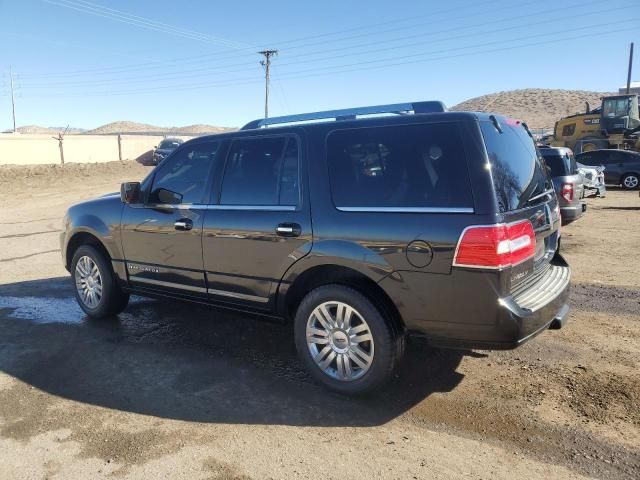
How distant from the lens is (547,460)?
9.48 feet

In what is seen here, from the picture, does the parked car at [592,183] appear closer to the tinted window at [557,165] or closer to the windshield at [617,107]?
the tinted window at [557,165]

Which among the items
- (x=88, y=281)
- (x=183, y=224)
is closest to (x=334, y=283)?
(x=183, y=224)

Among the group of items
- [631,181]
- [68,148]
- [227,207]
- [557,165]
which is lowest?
[631,181]

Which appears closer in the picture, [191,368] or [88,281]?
[191,368]

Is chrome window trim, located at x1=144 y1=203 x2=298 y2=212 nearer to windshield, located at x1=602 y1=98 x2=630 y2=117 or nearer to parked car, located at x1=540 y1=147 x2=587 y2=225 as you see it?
parked car, located at x1=540 y1=147 x2=587 y2=225

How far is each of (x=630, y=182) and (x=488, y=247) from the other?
66.7ft

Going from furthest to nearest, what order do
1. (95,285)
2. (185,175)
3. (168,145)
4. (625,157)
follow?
→ (168,145) → (625,157) → (95,285) → (185,175)

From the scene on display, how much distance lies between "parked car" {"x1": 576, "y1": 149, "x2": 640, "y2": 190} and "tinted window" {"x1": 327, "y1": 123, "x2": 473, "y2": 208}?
1957 centimetres

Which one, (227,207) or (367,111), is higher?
(367,111)

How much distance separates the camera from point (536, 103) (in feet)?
351

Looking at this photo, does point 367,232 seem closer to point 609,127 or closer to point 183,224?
point 183,224

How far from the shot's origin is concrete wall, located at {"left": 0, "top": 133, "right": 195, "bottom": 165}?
111 ft

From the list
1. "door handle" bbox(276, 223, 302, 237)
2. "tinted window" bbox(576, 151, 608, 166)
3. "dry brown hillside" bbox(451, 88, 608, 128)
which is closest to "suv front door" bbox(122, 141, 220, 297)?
"door handle" bbox(276, 223, 302, 237)

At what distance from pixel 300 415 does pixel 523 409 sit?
1490 mm
